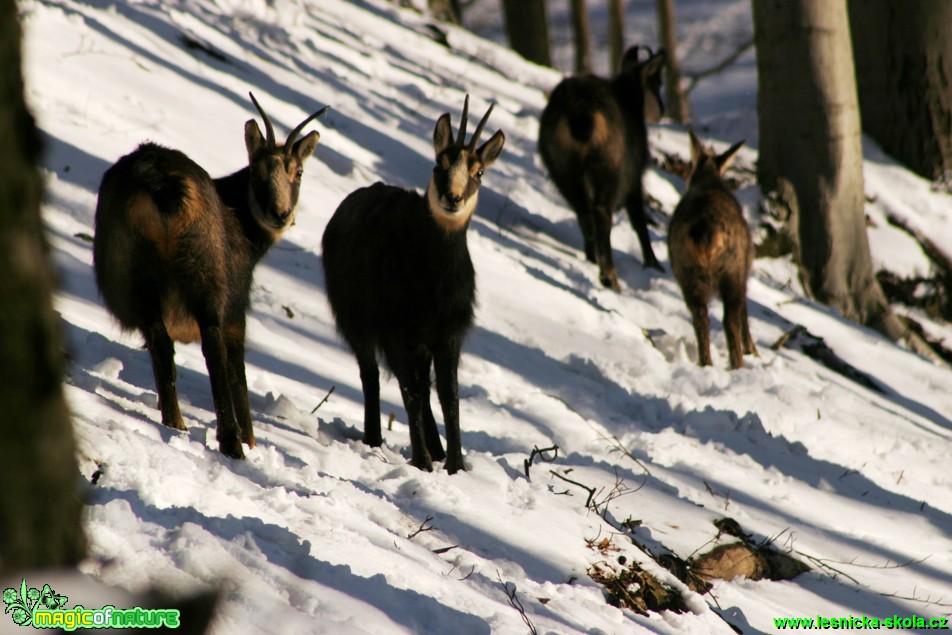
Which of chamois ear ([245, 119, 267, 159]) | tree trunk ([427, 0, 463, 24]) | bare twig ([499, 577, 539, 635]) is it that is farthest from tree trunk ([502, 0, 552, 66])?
bare twig ([499, 577, 539, 635])

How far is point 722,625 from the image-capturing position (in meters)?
4.41

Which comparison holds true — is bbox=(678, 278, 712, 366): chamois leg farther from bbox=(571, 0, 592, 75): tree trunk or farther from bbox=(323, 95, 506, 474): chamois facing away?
bbox=(571, 0, 592, 75): tree trunk

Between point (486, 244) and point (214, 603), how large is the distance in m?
8.28

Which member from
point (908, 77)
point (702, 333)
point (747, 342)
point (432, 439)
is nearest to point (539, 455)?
point (432, 439)

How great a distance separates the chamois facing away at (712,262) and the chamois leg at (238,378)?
4.55 meters

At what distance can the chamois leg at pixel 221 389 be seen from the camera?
15.2ft

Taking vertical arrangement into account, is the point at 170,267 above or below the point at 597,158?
below

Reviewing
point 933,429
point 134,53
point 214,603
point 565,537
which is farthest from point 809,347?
point 214,603

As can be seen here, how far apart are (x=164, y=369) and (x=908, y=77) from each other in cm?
1055

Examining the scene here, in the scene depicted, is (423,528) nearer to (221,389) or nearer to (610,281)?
(221,389)

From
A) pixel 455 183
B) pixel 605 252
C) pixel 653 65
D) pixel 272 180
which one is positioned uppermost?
pixel 653 65

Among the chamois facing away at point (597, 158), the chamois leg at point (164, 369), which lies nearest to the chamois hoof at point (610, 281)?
the chamois facing away at point (597, 158)

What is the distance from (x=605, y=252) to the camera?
10055 millimetres

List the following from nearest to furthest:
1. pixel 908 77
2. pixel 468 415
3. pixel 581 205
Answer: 1. pixel 468 415
2. pixel 581 205
3. pixel 908 77
